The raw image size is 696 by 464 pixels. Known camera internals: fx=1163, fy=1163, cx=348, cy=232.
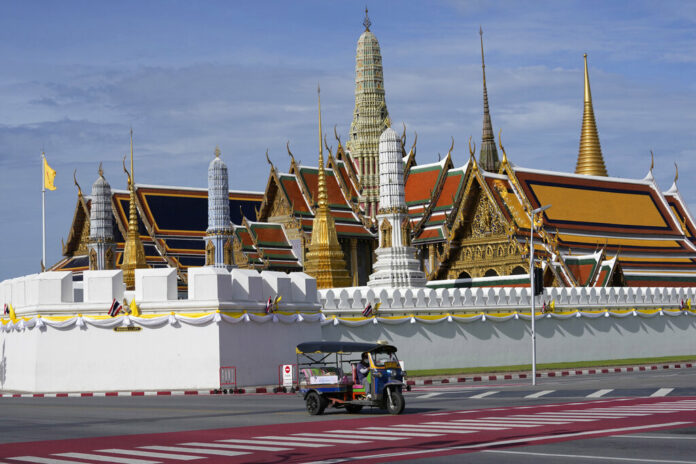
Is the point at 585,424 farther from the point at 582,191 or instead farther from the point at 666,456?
the point at 582,191

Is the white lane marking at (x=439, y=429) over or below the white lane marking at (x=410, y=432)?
over

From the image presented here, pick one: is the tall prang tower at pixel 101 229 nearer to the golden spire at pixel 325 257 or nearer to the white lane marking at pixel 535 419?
the golden spire at pixel 325 257

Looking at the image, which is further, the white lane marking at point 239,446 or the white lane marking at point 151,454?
the white lane marking at point 239,446

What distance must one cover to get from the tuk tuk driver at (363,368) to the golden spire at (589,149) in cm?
4524

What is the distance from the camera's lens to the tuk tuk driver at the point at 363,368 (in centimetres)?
1834

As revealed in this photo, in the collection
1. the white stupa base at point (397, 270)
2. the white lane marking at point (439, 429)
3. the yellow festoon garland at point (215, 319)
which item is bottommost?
the white lane marking at point (439, 429)

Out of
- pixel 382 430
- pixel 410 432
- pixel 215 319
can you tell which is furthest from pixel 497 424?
pixel 215 319

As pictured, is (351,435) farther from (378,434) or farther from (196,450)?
(196,450)

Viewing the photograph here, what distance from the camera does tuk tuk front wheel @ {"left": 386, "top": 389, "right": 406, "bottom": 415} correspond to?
695 inches

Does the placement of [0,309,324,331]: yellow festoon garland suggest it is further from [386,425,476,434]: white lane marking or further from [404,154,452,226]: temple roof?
[404,154,452,226]: temple roof

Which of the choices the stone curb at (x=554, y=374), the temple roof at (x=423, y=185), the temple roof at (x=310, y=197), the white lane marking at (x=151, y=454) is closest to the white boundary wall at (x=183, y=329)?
the stone curb at (x=554, y=374)

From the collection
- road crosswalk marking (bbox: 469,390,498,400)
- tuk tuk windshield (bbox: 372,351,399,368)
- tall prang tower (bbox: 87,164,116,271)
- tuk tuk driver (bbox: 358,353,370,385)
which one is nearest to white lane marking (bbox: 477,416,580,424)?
tuk tuk windshield (bbox: 372,351,399,368)

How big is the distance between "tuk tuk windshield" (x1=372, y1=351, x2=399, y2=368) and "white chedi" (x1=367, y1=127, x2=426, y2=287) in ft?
70.4

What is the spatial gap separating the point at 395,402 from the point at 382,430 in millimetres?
2835
